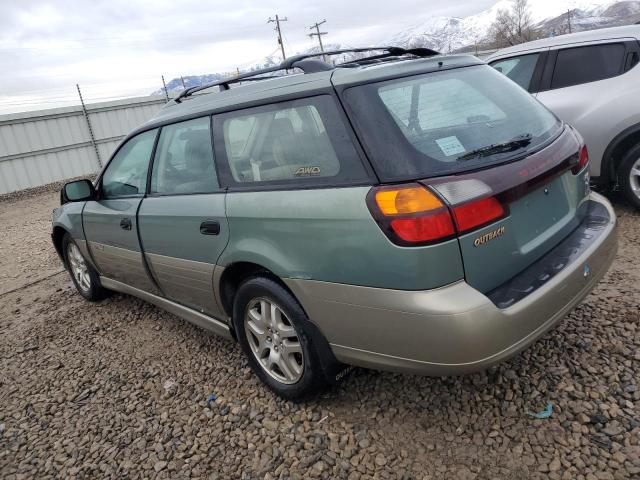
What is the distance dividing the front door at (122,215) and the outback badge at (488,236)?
230 centimetres

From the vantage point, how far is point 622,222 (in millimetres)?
4438

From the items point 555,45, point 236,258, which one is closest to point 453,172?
point 236,258

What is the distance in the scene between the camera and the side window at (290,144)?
207cm

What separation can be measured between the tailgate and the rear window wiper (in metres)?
0.09

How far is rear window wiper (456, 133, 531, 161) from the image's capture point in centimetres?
202

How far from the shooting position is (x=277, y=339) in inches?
100

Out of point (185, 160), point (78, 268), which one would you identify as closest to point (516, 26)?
point (78, 268)

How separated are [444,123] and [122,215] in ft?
7.78

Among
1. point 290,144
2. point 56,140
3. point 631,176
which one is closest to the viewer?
point 290,144

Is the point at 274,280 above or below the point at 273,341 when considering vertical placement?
above

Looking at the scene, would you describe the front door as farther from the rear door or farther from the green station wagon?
the green station wagon

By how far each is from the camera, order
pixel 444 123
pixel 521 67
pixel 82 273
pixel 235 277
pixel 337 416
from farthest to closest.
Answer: pixel 521 67, pixel 82 273, pixel 235 277, pixel 337 416, pixel 444 123

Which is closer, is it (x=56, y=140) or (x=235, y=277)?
(x=235, y=277)

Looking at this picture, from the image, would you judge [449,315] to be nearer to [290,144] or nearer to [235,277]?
[290,144]
